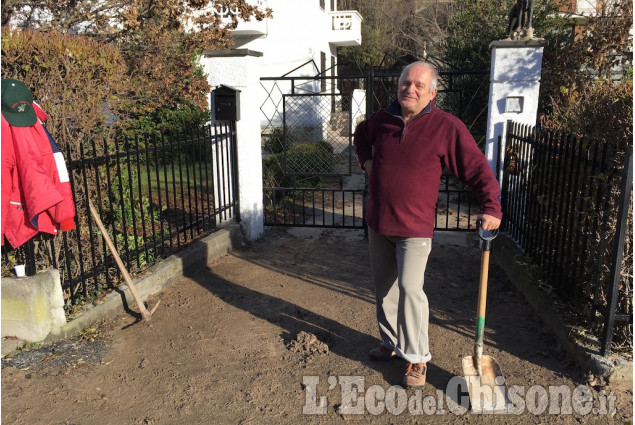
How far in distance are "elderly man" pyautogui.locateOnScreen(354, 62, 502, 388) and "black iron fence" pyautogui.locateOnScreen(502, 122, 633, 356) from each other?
2.92 feet

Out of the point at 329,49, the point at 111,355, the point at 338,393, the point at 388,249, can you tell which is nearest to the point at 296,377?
the point at 338,393

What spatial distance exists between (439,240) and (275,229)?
218cm

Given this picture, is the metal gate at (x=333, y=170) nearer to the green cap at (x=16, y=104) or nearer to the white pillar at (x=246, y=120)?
the white pillar at (x=246, y=120)

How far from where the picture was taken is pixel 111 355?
370cm

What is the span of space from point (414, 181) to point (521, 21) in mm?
3925

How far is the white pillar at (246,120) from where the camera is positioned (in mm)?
6090

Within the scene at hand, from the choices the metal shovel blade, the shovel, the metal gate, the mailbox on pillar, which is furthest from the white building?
the metal shovel blade

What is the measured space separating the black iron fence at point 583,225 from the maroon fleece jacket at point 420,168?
835 mm

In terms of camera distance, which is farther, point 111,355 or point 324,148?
point 324,148

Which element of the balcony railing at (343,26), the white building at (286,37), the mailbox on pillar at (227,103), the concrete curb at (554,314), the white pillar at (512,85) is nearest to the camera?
the concrete curb at (554,314)

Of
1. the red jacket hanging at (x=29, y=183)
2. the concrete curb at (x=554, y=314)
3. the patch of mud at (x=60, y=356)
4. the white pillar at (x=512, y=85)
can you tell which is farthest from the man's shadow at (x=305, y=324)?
the white pillar at (x=512, y=85)

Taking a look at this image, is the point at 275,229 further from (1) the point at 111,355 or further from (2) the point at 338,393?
(2) the point at 338,393

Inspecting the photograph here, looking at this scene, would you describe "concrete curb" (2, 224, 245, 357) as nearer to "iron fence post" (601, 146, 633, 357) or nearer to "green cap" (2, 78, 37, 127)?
"green cap" (2, 78, 37, 127)

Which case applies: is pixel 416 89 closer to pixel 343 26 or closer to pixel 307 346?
pixel 307 346
